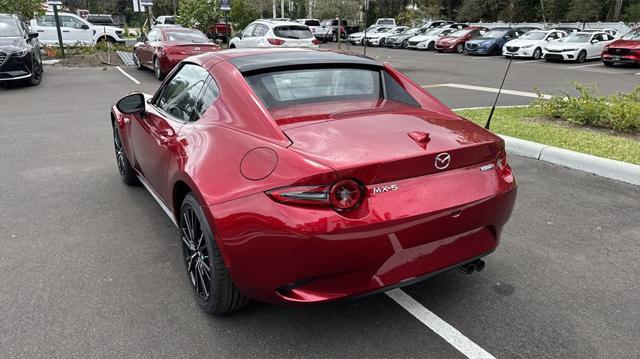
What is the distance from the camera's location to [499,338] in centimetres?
273

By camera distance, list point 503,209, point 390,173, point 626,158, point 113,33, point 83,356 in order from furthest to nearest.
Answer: point 113,33 < point 626,158 < point 503,209 < point 83,356 < point 390,173

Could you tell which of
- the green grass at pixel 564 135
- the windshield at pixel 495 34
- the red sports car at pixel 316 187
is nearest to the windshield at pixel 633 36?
the windshield at pixel 495 34

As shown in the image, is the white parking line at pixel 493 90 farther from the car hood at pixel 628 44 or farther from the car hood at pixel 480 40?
the car hood at pixel 480 40

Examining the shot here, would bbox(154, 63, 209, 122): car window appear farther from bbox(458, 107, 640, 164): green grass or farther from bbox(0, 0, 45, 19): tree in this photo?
bbox(0, 0, 45, 19): tree

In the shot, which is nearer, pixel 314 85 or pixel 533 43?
pixel 314 85

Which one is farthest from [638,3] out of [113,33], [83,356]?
[83,356]

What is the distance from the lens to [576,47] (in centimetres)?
2161

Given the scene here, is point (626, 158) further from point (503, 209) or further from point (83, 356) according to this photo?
point (83, 356)

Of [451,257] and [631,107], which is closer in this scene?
[451,257]

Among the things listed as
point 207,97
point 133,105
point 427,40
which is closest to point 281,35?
point 133,105

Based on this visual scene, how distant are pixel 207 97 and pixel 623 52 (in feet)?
70.0

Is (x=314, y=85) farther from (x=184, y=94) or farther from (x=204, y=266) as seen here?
(x=204, y=266)

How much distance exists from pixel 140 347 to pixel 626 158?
5.45 metres

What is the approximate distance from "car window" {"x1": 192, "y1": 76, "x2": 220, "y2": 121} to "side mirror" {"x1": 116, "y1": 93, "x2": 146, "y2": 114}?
2.76 feet
